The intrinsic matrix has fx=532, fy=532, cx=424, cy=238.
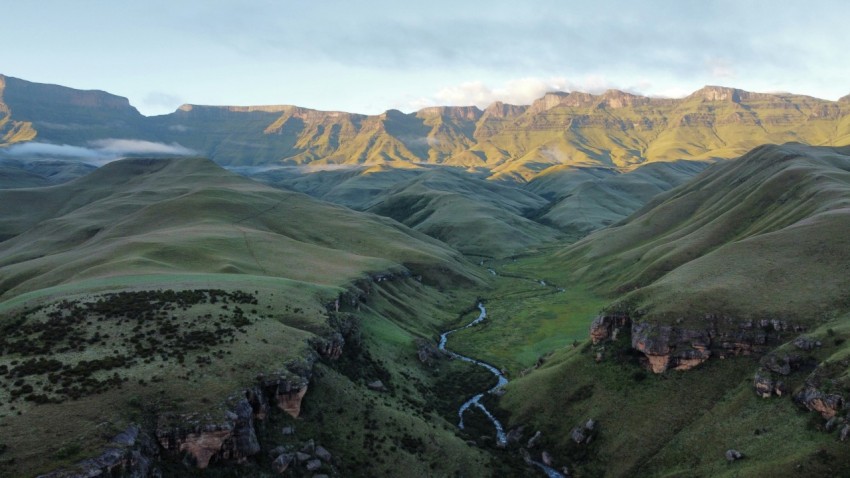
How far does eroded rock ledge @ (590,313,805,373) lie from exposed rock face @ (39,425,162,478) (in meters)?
74.0

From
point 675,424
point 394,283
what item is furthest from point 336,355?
point 394,283

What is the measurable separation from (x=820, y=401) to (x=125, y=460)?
76835 millimetres

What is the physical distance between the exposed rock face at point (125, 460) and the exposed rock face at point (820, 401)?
74540mm

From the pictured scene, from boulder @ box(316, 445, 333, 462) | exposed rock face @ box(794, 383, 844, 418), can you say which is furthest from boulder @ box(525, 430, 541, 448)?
exposed rock face @ box(794, 383, 844, 418)

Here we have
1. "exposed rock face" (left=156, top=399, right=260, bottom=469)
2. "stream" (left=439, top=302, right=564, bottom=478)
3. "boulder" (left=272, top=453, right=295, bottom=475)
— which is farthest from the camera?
"stream" (left=439, top=302, right=564, bottom=478)

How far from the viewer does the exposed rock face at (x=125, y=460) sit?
152 feet

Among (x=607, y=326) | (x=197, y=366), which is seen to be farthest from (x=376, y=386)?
(x=607, y=326)

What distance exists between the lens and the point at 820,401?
209 ft

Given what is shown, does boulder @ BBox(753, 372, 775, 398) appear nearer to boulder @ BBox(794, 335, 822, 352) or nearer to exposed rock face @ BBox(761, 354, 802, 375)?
exposed rock face @ BBox(761, 354, 802, 375)

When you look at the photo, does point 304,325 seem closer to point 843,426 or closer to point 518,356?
point 518,356

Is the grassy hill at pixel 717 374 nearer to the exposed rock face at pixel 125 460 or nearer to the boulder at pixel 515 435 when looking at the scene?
the boulder at pixel 515 435

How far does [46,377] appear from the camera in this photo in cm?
6034

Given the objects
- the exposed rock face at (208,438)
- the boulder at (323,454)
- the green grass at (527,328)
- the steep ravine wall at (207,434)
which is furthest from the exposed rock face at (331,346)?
the green grass at (527,328)

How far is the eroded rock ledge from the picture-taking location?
8206 cm
